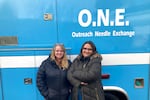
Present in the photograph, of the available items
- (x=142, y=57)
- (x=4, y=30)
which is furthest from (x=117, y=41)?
(x=4, y=30)

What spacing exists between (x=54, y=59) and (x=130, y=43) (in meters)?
1.19

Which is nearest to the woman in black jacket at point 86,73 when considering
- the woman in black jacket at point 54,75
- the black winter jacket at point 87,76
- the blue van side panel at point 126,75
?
the black winter jacket at point 87,76

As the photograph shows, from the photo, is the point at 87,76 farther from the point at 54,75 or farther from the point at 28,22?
the point at 28,22

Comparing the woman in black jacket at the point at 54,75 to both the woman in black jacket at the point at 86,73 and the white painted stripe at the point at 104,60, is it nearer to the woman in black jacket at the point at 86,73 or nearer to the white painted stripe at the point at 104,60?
the woman in black jacket at the point at 86,73

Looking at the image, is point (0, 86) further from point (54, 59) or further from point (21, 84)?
point (54, 59)

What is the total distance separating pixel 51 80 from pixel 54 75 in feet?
0.29

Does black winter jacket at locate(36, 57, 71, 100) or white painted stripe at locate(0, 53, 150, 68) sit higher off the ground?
white painted stripe at locate(0, 53, 150, 68)

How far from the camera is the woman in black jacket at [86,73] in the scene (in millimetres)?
2775

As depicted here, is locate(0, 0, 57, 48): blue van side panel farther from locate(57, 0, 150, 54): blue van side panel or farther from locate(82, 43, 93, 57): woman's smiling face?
locate(82, 43, 93, 57): woman's smiling face

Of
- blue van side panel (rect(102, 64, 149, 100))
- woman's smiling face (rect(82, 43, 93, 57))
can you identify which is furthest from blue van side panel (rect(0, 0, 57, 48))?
blue van side panel (rect(102, 64, 149, 100))

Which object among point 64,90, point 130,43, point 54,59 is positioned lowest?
point 64,90

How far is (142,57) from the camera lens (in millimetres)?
3227

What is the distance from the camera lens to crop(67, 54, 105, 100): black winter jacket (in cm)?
275

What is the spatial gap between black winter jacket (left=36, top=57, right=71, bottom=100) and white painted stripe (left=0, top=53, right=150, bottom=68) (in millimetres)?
342
